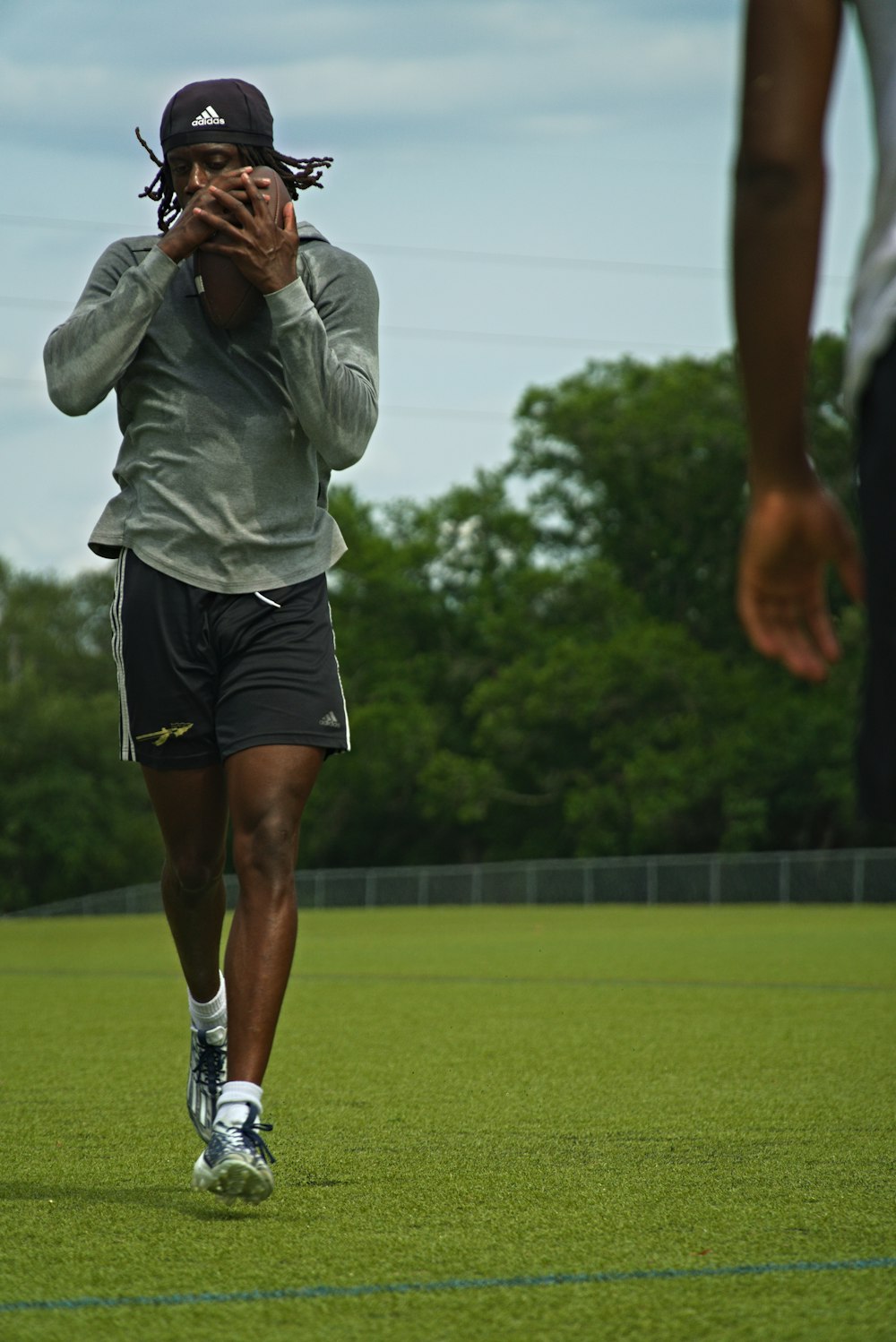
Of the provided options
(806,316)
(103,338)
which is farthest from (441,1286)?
(103,338)

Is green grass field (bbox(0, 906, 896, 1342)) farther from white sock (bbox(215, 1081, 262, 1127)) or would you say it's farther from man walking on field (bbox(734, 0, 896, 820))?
man walking on field (bbox(734, 0, 896, 820))

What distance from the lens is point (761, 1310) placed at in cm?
290

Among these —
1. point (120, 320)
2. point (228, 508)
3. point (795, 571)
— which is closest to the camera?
point (795, 571)

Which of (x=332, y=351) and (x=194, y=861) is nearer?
(x=332, y=351)

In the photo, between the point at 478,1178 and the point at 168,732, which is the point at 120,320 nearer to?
the point at 168,732

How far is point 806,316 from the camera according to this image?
205 centimetres

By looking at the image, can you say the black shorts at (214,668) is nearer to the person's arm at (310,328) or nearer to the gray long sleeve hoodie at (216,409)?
the gray long sleeve hoodie at (216,409)

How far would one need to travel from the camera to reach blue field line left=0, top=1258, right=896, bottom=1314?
2982 millimetres

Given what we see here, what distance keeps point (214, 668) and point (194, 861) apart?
1.59ft

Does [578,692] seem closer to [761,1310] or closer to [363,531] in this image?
[363,531]

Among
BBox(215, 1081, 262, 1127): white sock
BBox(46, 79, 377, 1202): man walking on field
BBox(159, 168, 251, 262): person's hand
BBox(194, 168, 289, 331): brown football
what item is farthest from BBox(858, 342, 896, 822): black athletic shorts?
BBox(194, 168, 289, 331): brown football

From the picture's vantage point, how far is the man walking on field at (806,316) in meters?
2.00

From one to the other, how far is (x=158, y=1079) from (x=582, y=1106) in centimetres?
170

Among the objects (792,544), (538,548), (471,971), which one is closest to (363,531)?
(538,548)
